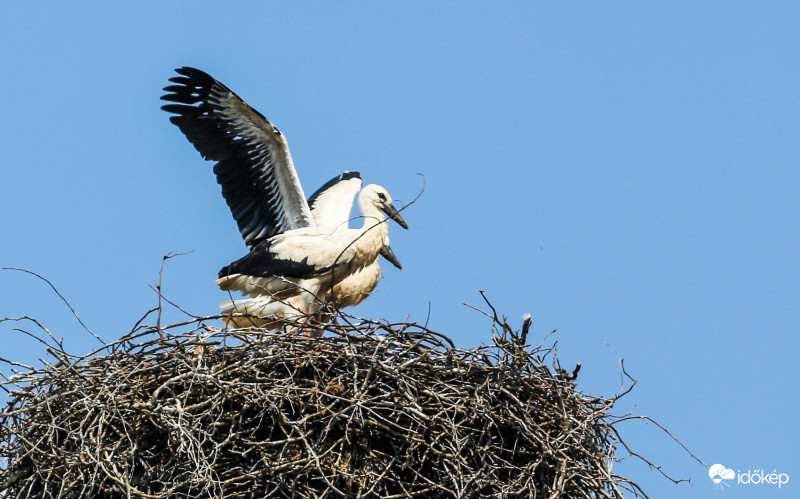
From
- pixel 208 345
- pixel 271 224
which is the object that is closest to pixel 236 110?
pixel 271 224

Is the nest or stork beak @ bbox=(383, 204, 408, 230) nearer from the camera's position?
the nest

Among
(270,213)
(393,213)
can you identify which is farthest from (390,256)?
(270,213)

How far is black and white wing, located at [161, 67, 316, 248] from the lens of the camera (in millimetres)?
7609

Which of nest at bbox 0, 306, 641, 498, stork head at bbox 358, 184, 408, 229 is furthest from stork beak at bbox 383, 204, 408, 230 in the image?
nest at bbox 0, 306, 641, 498

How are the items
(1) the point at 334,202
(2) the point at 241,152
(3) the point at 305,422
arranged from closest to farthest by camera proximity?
(3) the point at 305,422
(2) the point at 241,152
(1) the point at 334,202

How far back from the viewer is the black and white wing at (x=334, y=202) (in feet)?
27.2

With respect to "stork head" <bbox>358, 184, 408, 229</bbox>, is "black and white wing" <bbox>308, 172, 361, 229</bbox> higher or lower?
higher

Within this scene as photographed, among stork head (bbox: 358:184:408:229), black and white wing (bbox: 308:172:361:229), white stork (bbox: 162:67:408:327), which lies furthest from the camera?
black and white wing (bbox: 308:172:361:229)

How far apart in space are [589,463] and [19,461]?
2.47m

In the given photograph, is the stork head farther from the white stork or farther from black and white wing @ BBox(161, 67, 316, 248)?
black and white wing @ BBox(161, 67, 316, 248)

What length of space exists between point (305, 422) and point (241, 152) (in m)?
2.89

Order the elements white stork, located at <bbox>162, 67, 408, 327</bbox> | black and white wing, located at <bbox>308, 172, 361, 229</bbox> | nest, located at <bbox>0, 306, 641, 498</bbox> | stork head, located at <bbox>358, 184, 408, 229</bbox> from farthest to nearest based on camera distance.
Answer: black and white wing, located at <bbox>308, 172, 361, 229</bbox>, stork head, located at <bbox>358, 184, 408, 229</bbox>, white stork, located at <bbox>162, 67, 408, 327</bbox>, nest, located at <bbox>0, 306, 641, 498</bbox>

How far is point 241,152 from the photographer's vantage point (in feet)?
25.1

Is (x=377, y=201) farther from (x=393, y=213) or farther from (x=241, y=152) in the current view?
(x=241, y=152)
